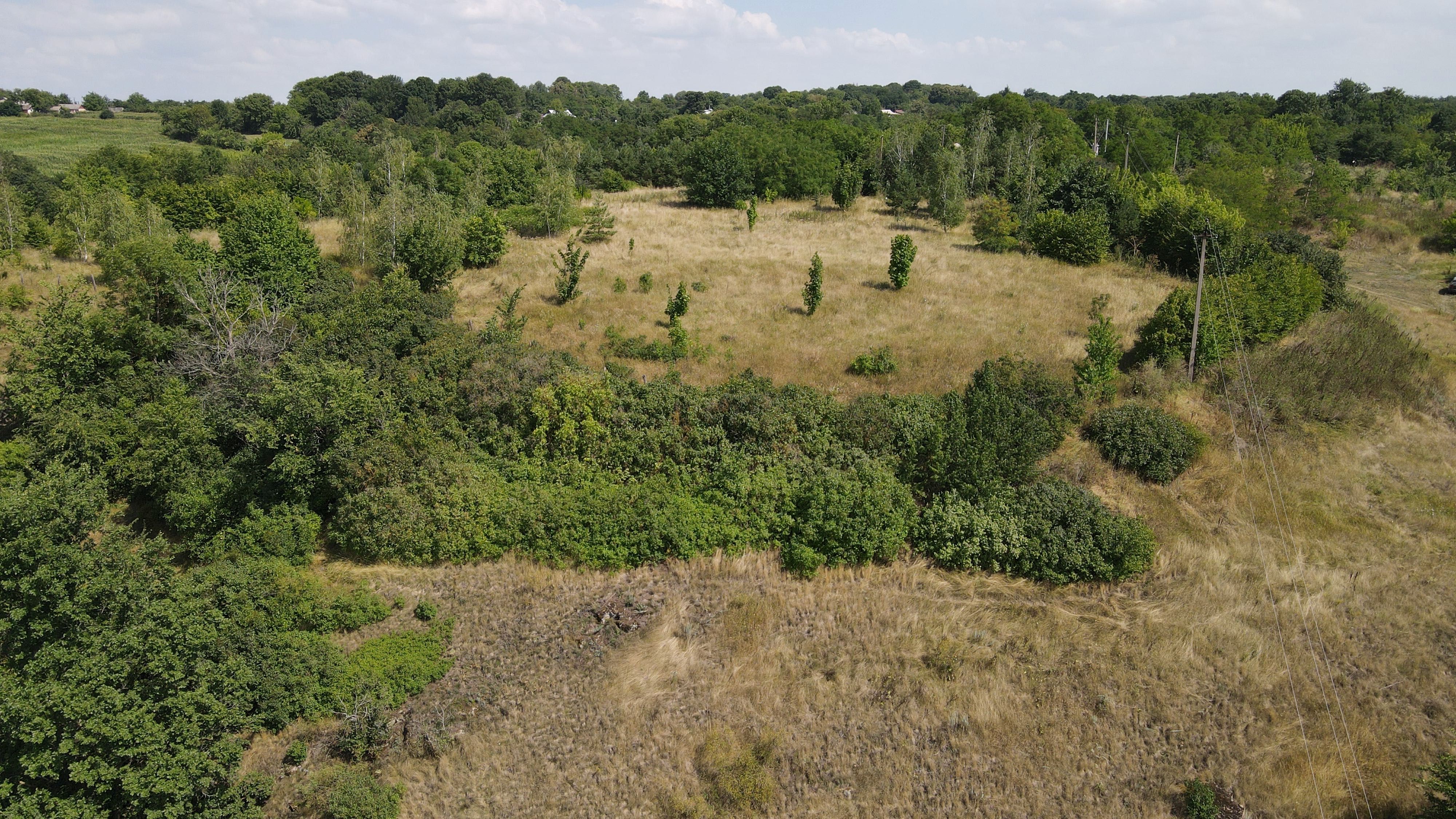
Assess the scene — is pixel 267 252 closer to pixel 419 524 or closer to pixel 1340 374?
pixel 419 524

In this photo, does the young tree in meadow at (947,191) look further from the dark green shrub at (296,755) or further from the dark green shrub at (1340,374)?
the dark green shrub at (296,755)

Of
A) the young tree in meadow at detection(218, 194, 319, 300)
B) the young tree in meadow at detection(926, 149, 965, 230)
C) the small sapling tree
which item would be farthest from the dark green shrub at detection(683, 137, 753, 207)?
the young tree in meadow at detection(218, 194, 319, 300)

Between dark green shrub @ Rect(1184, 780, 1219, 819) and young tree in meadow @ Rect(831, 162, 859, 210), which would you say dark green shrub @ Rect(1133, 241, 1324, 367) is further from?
young tree in meadow @ Rect(831, 162, 859, 210)

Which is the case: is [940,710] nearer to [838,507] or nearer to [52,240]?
[838,507]

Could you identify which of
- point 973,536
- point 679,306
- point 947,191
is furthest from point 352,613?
point 947,191

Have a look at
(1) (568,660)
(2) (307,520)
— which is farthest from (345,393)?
(1) (568,660)

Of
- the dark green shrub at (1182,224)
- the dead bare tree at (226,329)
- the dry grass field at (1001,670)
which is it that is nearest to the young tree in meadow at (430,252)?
the dead bare tree at (226,329)
